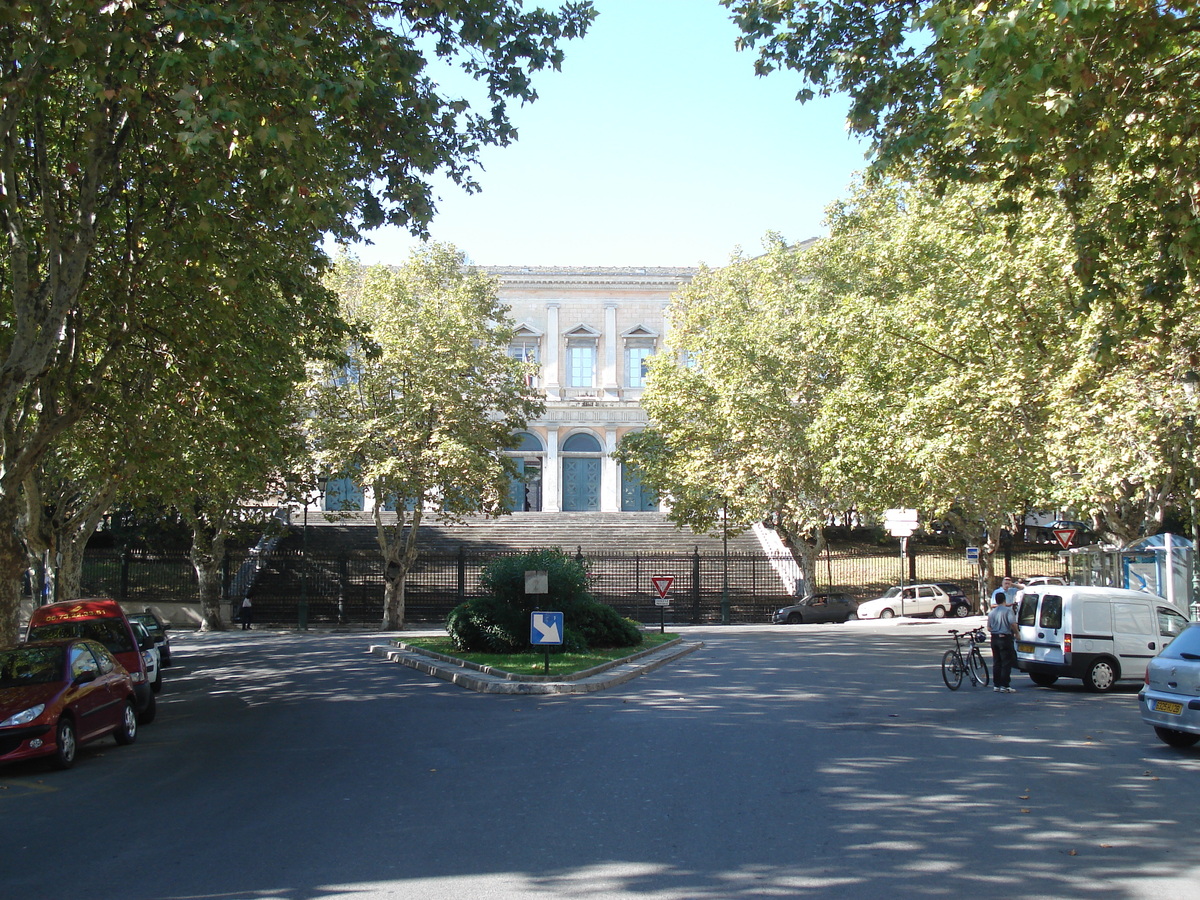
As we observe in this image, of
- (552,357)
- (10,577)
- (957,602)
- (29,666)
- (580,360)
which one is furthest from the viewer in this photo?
(580,360)

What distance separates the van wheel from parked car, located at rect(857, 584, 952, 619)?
20972 mm

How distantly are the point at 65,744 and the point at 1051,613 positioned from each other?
46.0 feet

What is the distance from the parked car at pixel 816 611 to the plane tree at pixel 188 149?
24774mm

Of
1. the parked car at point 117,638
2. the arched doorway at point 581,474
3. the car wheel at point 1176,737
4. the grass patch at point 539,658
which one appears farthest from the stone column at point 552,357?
the car wheel at point 1176,737

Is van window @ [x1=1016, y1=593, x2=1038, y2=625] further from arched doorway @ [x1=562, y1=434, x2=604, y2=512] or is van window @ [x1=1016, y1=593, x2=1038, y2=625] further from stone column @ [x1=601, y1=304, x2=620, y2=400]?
stone column @ [x1=601, y1=304, x2=620, y2=400]

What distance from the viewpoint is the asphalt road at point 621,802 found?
20.2 feet

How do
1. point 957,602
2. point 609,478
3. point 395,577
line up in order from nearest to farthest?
1. point 395,577
2. point 957,602
3. point 609,478

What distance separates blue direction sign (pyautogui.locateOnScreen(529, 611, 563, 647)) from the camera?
16.8 meters

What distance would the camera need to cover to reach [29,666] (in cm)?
1122

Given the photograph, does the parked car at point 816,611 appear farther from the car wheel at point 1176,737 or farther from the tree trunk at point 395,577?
the car wheel at point 1176,737

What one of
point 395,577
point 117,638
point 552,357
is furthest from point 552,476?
point 117,638

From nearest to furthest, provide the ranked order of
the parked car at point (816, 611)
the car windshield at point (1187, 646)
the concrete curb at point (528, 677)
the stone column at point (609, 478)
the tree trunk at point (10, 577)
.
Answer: the car windshield at point (1187, 646) → the tree trunk at point (10, 577) → the concrete curb at point (528, 677) → the parked car at point (816, 611) → the stone column at point (609, 478)

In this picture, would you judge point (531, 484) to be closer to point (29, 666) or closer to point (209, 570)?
point (209, 570)

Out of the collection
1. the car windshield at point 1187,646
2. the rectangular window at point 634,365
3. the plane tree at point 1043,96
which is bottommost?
the car windshield at point 1187,646
